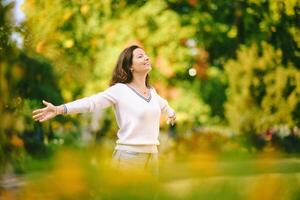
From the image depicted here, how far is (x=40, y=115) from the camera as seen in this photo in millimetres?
2969

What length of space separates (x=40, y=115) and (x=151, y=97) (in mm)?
849

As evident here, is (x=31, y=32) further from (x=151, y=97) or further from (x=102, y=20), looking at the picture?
(x=102, y=20)

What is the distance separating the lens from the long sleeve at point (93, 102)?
320 cm

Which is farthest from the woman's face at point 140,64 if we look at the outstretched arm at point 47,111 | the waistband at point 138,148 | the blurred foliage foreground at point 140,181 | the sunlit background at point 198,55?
the sunlit background at point 198,55

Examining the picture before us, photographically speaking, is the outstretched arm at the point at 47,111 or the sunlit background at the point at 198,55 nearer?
the outstretched arm at the point at 47,111

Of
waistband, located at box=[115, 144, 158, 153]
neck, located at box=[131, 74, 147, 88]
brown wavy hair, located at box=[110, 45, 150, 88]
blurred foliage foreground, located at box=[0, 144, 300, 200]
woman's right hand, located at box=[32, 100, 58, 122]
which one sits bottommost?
waistband, located at box=[115, 144, 158, 153]

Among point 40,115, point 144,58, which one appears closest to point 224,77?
point 144,58

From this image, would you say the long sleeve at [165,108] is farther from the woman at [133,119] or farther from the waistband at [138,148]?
the waistband at [138,148]

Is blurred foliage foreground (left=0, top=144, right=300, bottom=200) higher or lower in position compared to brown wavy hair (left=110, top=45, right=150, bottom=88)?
lower

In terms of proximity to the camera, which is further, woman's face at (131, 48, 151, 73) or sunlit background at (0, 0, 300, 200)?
sunlit background at (0, 0, 300, 200)

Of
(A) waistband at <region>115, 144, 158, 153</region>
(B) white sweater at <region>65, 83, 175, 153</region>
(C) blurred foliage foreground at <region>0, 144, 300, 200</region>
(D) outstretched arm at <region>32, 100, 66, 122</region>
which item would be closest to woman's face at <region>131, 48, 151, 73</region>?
(B) white sweater at <region>65, 83, 175, 153</region>

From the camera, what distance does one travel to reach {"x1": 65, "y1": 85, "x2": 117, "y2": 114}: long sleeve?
320 centimetres

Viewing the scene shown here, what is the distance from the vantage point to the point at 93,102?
338 cm

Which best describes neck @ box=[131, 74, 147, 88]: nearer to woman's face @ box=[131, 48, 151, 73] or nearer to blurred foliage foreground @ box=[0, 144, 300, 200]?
woman's face @ box=[131, 48, 151, 73]
